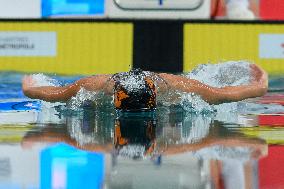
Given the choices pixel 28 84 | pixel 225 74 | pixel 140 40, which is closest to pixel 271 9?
pixel 140 40

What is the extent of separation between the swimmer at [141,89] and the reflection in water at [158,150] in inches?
3.5

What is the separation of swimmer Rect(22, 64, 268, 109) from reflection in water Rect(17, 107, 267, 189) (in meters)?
0.09

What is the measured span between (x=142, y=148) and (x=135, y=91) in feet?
2.30

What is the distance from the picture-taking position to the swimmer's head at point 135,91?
2.15m

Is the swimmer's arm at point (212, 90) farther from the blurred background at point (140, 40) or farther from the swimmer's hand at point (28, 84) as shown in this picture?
the blurred background at point (140, 40)

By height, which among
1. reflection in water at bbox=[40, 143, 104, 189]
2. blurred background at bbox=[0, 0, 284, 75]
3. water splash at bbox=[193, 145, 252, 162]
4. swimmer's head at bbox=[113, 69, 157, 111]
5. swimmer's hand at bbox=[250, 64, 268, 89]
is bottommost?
reflection in water at bbox=[40, 143, 104, 189]

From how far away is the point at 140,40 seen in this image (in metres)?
3.93

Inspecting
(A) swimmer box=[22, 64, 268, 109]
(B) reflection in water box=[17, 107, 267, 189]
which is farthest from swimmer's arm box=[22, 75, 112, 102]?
(B) reflection in water box=[17, 107, 267, 189]

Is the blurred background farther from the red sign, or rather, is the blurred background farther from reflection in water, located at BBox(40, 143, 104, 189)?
reflection in water, located at BBox(40, 143, 104, 189)

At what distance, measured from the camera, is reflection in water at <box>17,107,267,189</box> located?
107cm

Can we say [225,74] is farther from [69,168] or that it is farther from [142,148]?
[69,168]

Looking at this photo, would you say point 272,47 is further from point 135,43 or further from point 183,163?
point 183,163

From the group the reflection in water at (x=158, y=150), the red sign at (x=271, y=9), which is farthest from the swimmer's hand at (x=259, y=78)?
the red sign at (x=271, y=9)

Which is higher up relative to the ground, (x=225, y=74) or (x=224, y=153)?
(x=225, y=74)
